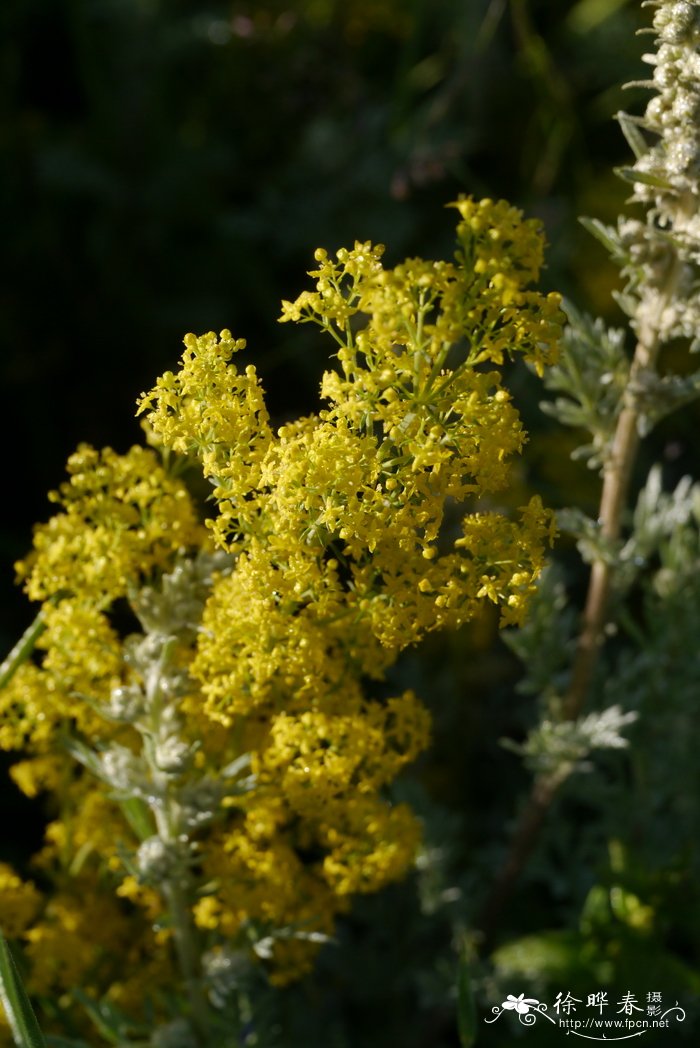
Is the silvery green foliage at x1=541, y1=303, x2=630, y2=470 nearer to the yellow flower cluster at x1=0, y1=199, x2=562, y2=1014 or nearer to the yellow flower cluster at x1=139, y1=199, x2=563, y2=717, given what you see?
the yellow flower cluster at x1=0, y1=199, x2=562, y2=1014

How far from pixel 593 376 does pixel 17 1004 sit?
1.43m

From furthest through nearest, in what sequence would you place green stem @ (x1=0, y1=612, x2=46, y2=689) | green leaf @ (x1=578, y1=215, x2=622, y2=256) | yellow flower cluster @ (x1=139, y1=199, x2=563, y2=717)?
green stem @ (x1=0, y1=612, x2=46, y2=689), green leaf @ (x1=578, y1=215, x2=622, y2=256), yellow flower cluster @ (x1=139, y1=199, x2=563, y2=717)

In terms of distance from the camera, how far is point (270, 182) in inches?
171

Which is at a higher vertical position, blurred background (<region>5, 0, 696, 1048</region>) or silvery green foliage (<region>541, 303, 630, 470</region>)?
blurred background (<region>5, 0, 696, 1048</region>)

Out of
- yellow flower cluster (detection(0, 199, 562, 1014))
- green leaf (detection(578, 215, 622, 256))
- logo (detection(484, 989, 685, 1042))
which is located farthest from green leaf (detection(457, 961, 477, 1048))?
green leaf (detection(578, 215, 622, 256))

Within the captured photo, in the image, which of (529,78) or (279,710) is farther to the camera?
(529,78)

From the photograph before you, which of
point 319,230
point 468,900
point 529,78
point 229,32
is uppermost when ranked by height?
point 229,32

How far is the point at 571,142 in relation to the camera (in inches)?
170

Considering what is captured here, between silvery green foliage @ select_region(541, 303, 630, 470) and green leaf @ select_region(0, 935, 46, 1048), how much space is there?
1.25 meters

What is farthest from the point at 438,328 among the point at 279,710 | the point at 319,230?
the point at 319,230

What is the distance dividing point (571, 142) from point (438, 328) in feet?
10.5

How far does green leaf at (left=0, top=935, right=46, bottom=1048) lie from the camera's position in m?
1.65

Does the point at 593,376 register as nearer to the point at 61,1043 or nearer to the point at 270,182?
the point at 61,1043

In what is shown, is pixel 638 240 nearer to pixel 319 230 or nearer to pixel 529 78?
pixel 319 230
